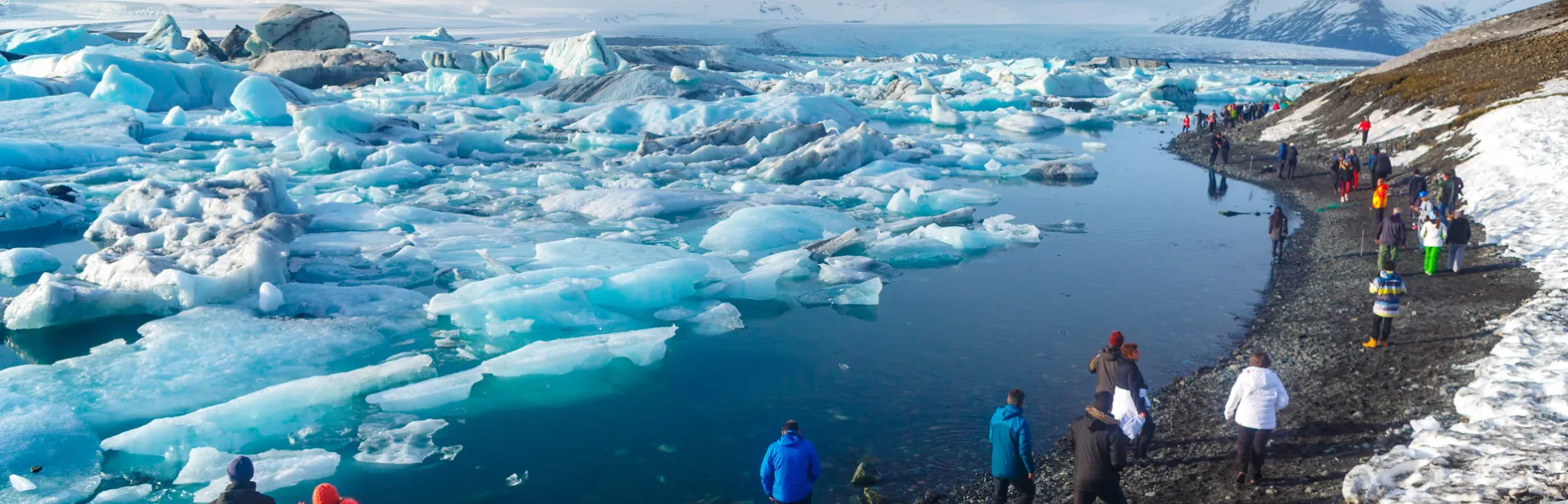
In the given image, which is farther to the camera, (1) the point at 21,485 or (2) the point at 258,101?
(2) the point at 258,101

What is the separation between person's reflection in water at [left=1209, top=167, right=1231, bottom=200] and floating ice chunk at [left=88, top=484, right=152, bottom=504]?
81.6 ft

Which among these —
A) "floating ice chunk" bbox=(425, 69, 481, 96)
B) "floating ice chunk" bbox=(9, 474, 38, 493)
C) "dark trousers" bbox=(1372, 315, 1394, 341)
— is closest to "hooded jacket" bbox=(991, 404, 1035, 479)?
"dark trousers" bbox=(1372, 315, 1394, 341)

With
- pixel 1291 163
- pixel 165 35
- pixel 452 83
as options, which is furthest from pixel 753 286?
pixel 165 35

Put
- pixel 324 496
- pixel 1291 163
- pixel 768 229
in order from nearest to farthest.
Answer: pixel 324 496 → pixel 768 229 → pixel 1291 163

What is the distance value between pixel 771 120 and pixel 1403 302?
2372cm

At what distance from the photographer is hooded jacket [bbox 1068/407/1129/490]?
21.5 ft

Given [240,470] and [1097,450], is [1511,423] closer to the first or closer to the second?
[1097,450]

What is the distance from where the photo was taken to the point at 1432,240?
14.6m

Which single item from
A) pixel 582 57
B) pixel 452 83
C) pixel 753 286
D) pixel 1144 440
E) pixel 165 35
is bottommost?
pixel 753 286

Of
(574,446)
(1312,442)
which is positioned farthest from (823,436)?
(1312,442)

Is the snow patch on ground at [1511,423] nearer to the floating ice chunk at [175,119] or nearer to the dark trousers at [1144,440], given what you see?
the dark trousers at [1144,440]

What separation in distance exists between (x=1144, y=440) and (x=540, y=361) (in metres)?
6.78

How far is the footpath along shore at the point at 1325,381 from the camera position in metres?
8.43

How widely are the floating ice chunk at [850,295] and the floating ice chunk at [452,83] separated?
4088 cm
